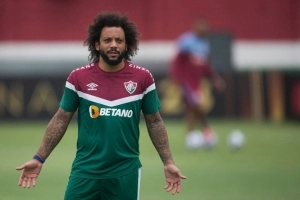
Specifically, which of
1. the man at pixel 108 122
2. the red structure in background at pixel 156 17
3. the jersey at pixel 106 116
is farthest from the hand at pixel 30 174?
the red structure in background at pixel 156 17

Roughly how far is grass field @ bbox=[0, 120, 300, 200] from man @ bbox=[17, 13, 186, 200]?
4955 mm

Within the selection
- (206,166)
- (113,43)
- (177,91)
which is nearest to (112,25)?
(113,43)

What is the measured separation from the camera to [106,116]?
26.7 feet

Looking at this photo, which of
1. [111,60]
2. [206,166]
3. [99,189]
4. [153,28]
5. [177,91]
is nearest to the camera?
[99,189]

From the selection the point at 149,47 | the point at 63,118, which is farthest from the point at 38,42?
the point at 63,118

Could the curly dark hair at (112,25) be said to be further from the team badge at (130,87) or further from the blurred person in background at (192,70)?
the blurred person in background at (192,70)

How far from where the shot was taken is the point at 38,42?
33.8 m

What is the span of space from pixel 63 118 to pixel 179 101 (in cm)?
1865

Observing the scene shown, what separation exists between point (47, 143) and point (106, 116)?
614 mm

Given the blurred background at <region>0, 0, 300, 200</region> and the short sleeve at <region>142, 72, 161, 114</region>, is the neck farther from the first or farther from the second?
the blurred background at <region>0, 0, 300, 200</region>

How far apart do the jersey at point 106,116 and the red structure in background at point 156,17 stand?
25.3m

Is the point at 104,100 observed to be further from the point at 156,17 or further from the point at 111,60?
the point at 156,17

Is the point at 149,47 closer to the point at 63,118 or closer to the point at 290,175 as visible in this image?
the point at 290,175

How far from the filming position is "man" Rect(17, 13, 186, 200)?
26.6 ft
